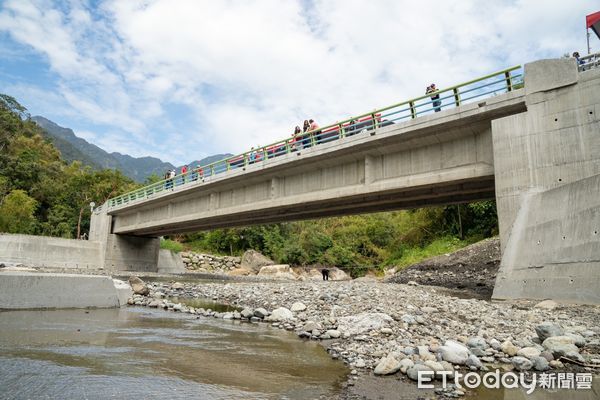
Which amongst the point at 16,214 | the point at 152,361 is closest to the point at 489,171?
the point at 152,361

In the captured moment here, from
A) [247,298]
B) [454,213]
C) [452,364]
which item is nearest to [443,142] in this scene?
[247,298]

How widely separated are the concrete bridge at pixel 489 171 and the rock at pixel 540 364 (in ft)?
14.9

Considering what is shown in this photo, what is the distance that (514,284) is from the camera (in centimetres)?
990

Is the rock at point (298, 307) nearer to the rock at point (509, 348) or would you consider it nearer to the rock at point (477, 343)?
the rock at point (477, 343)

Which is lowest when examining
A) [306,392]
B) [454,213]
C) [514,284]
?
[306,392]

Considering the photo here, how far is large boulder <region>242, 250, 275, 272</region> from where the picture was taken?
4291 cm

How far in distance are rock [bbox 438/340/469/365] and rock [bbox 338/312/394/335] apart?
150 cm

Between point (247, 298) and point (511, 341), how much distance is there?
807 cm

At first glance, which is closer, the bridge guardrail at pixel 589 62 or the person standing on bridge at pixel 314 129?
the bridge guardrail at pixel 589 62

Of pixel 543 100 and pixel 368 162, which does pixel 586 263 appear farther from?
pixel 368 162

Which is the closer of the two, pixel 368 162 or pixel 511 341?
pixel 511 341

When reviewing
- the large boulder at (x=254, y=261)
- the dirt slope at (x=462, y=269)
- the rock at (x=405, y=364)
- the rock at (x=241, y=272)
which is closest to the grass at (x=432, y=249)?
the dirt slope at (x=462, y=269)

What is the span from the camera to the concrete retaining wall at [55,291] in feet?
24.7

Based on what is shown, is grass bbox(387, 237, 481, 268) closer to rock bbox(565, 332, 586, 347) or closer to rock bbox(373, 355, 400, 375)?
rock bbox(565, 332, 586, 347)
